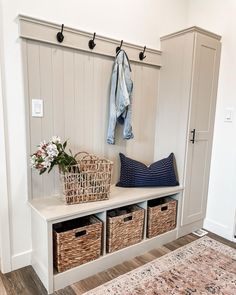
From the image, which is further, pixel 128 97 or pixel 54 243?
pixel 128 97

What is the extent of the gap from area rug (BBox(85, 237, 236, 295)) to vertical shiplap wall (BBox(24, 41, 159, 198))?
85cm

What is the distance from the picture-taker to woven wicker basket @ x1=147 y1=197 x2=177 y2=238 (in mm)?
2186

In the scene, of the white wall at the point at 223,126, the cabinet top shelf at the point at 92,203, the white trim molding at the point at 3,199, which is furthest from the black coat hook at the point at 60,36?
the white wall at the point at 223,126

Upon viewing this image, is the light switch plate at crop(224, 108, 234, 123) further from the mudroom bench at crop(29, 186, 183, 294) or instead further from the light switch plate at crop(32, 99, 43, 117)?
the light switch plate at crop(32, 99, 43, 117)

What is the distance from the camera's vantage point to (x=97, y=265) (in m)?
1.86

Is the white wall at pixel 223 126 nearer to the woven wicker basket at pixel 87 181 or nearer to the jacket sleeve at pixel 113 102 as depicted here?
the jacket sleeve at pixel 113 102

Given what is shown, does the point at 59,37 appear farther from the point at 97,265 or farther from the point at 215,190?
the point at 215,190

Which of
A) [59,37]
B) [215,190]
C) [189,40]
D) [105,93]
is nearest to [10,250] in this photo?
[105,93]

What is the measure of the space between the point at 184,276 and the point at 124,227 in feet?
1.90

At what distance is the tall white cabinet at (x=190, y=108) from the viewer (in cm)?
222

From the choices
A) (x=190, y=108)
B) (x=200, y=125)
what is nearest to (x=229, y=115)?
(x=200, y=125)

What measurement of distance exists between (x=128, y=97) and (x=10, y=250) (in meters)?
1.55

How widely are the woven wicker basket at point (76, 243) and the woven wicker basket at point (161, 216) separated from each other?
0.54 meters

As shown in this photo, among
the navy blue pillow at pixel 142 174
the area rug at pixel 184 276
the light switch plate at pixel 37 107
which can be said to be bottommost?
the area rug at pixel 184 276
